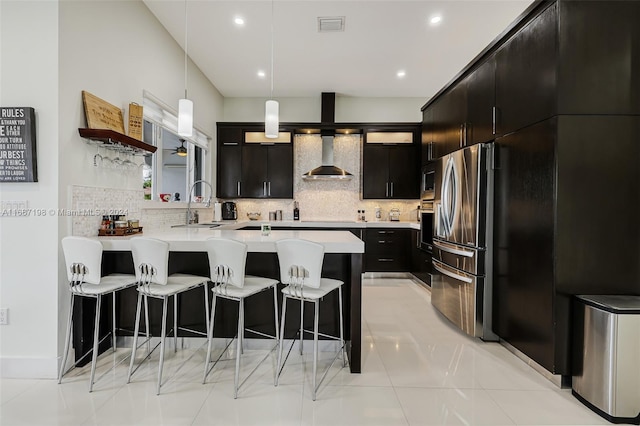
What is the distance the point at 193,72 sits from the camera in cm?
453

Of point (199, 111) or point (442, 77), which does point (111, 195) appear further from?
point (442, 77)

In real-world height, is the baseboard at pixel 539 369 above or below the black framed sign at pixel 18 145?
below

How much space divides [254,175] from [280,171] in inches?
18.4

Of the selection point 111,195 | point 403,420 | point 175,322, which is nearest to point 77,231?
point 111,195

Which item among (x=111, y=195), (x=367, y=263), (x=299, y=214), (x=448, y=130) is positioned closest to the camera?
(x=111, y=195)

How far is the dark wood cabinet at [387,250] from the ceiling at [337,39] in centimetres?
→ 243

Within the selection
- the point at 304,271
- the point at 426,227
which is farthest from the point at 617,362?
the point at 426,227

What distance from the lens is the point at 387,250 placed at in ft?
17.8

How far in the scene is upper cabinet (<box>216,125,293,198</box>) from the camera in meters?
5.68

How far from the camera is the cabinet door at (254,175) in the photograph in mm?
5703

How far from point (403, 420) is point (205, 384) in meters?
1.32

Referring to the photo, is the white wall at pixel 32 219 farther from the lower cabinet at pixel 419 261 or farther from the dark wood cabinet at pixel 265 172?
the lower cabinet at pixel 419 261

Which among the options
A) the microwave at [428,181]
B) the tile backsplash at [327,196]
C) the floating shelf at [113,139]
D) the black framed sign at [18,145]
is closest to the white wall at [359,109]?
the tile backsplash at [327,196]

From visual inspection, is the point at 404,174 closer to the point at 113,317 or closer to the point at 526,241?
the point at 526,241
